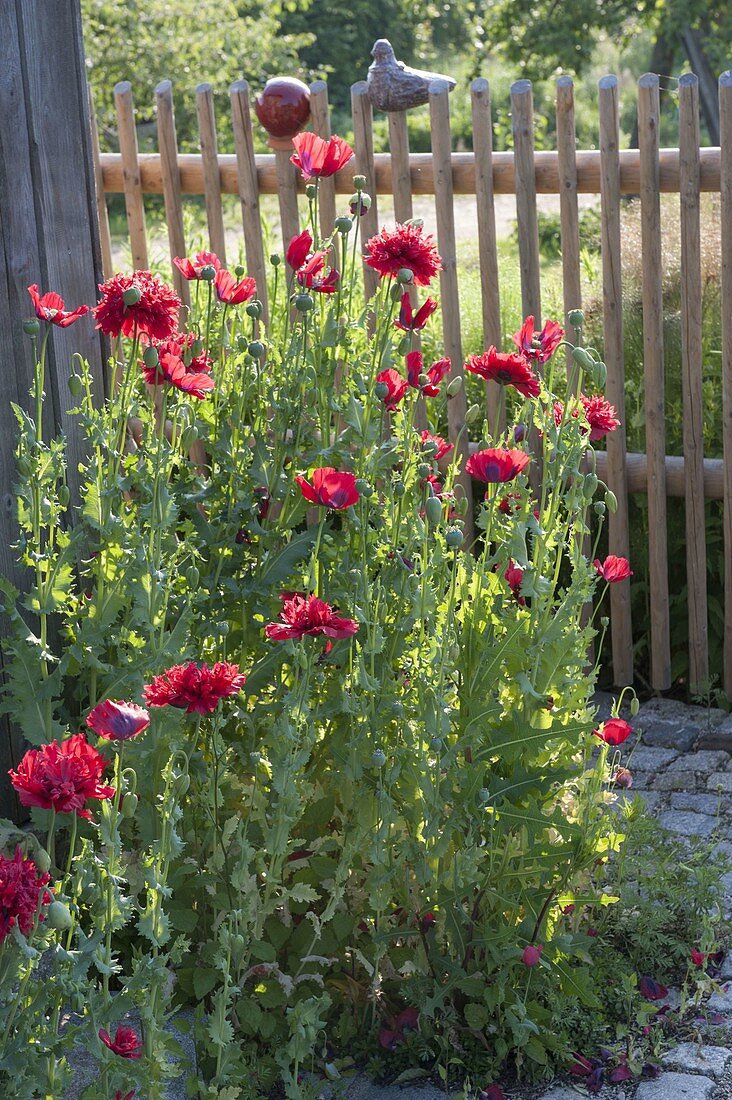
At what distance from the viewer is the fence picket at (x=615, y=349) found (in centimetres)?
398

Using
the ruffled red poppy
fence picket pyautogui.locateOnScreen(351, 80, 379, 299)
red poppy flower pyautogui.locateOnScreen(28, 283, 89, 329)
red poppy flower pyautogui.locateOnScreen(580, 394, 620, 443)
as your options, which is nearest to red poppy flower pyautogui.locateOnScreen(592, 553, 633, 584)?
red poppy flower pyautogui.locateOnScreen(580, 394, 620, 443)

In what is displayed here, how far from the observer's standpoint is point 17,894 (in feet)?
5.32

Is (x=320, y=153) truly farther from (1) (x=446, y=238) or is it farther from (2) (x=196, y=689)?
(1) (x=446, y=238)

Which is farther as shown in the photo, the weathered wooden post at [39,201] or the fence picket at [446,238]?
the fence picket at [446,238]

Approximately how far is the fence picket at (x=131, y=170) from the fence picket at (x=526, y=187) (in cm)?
156

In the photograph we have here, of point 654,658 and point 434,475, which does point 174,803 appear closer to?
point 434,475

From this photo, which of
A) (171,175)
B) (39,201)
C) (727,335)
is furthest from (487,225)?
(39,201)

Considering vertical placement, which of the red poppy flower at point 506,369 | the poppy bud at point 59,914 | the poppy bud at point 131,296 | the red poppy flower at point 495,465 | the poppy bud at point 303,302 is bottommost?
the poppy bud at point 59,914

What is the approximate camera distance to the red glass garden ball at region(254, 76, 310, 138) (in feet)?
14.3

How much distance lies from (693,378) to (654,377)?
0.12 m

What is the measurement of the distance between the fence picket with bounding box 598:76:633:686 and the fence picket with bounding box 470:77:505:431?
0.35m

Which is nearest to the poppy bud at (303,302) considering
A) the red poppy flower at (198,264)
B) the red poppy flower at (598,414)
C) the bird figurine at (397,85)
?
the red poppy flower at (198,264)

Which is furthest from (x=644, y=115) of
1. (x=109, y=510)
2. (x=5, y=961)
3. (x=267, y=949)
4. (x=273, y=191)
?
(x=5, y=961)

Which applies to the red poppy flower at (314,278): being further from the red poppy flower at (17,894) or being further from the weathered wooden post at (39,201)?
the red poppy flower at (17,894)
